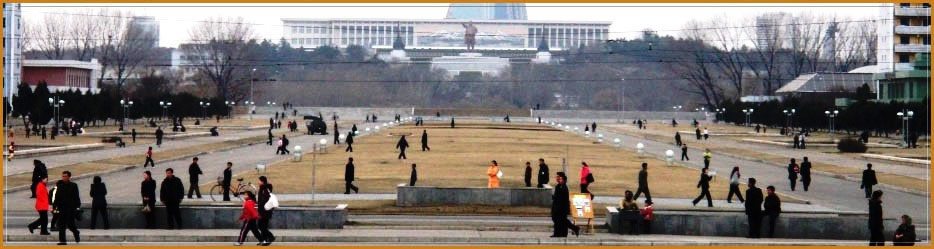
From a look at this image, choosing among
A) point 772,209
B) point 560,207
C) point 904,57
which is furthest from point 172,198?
point 904,57

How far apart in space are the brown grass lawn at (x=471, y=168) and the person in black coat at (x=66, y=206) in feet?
46.6

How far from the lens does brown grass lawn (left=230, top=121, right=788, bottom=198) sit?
130ft

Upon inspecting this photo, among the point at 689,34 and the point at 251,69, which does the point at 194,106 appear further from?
the point at 689,34

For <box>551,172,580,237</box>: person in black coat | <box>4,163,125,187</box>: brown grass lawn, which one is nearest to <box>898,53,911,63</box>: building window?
<box>4,163,125,187</box>: brown grass lawn

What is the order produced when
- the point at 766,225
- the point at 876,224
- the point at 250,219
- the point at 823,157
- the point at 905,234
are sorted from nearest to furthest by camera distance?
the point at 905,234
the point at 876,224
the point at 250,219
the point at 766,225
the point at 823,157

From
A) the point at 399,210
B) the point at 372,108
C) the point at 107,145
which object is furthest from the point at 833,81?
the point at 399,210

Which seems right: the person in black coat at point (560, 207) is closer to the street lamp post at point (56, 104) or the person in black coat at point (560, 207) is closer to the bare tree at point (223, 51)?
the street lamp post at point (56, 104)

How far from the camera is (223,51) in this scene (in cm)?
14912

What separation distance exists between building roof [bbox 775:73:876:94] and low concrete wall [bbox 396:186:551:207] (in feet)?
326

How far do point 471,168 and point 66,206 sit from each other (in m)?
26.7

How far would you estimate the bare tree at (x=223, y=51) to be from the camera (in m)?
147

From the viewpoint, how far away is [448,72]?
198 metres

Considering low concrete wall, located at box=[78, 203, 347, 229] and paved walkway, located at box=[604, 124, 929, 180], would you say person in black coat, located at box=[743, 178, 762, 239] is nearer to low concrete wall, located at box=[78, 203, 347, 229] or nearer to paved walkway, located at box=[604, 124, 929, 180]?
low concrete wall, located at box=[78, 203, 347, 229]

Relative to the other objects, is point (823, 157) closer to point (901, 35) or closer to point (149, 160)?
point (149, 160)
